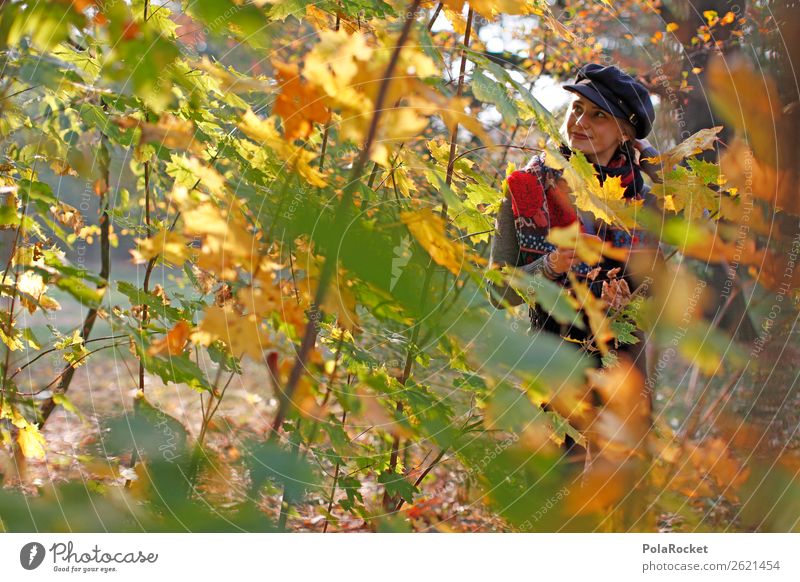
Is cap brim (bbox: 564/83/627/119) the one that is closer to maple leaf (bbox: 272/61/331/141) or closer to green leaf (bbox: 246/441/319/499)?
maple leaf (bbox: 272/61/331/141)

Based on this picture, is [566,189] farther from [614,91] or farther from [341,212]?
[341,212]

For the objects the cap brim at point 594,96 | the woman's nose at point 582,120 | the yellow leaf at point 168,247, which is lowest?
the yellow leaf at point 168,247

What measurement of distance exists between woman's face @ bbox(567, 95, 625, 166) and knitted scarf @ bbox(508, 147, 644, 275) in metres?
0.02

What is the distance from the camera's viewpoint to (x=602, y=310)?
1.15 m

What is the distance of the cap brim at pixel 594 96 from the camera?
1.12 meters

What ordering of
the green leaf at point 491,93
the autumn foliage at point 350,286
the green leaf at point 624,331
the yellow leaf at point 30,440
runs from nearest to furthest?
the green leaf at point 491,93 < the autumn foliage at point 350,286 < the yellow leaf at point 30,440 < the green leaf at point 624,331

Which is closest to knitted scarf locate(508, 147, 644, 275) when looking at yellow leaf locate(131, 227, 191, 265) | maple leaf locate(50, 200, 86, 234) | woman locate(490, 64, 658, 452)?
woman locate(490, 64, 658, 452)

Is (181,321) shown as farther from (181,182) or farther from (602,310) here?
(602,310)

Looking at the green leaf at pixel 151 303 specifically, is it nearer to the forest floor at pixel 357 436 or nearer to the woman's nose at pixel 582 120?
the forest floor at pixel 357 436

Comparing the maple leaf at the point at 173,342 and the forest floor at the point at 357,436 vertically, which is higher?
the maple leaf at the point at 173,342

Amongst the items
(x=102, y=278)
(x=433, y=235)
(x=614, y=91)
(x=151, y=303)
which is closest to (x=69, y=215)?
(x=102, y=278)
